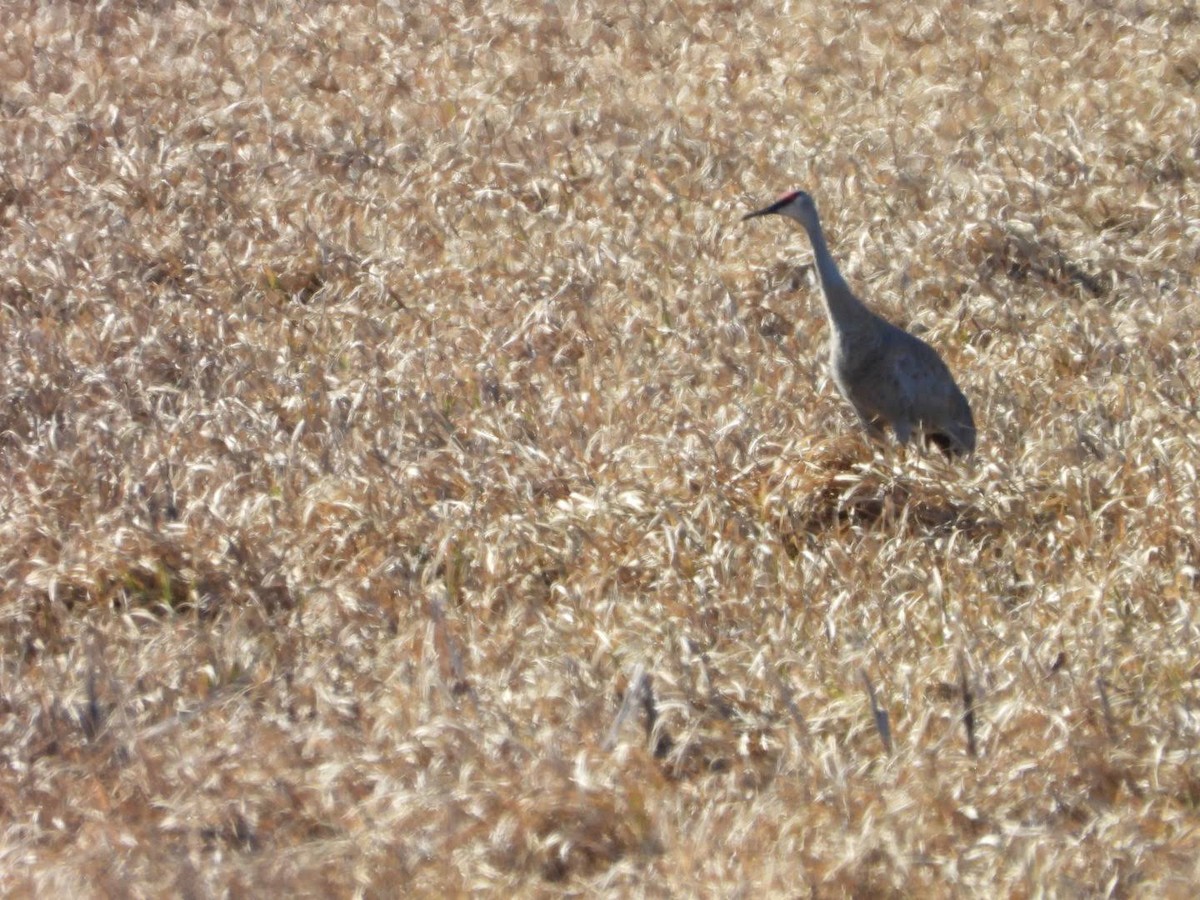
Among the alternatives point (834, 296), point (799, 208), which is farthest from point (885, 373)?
point (799, 208)

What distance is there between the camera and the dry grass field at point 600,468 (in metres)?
4.23

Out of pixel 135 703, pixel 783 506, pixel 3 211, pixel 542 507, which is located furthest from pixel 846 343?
pixel 3 211

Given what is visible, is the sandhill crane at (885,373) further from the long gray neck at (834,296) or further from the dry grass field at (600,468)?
the dry grass field at (600,468)

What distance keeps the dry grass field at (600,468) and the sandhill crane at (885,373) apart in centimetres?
14

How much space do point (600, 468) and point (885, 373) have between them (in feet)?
3.61

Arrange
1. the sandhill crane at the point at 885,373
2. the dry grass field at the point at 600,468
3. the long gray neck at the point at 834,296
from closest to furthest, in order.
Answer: the dry grass field at the point at 600,468
the sandhill crane at the point at 885,373
the long gray neck at the point at 834,296

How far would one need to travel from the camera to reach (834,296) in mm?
6699

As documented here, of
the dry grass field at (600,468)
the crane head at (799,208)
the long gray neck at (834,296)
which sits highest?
the crane head at (799,208)

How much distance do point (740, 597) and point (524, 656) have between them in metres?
0.70

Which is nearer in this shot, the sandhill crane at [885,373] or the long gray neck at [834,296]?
the sandhill crane at [885,373]

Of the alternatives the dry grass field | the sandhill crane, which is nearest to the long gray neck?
the sandhill crane

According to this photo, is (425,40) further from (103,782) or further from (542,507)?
(103,782)

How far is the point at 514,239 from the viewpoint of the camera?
880 centimetres

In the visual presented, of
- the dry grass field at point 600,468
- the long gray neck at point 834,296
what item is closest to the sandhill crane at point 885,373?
the long gray neck at point 834,296
